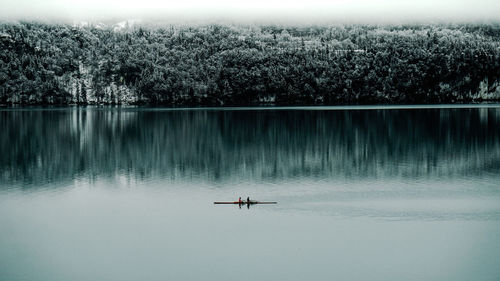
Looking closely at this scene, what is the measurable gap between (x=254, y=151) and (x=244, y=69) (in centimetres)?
10647

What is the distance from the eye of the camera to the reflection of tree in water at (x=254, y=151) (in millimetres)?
33625

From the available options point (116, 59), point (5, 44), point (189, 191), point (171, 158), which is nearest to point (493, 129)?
point (171, 158)

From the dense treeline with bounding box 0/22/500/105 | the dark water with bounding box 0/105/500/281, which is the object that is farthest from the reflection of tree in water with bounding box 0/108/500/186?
the dense treeline with bounding box 0/22/500/105

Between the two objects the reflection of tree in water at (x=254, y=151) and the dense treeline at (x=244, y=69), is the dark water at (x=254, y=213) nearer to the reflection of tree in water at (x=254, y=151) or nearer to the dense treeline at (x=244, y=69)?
the reflection of tree in water at (x=254, y=151)

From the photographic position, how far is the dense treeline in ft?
465

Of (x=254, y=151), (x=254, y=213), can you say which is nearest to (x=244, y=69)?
(x=254, y=151)

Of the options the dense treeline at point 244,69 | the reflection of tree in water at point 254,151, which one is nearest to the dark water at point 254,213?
the reflection of tree in water at point 254,151

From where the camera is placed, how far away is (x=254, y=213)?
22.7 metres

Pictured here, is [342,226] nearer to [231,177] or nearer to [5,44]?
[231,177]

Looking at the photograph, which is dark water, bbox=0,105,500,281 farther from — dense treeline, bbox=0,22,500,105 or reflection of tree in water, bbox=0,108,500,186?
dense treeline, bbox=0,22,500,105

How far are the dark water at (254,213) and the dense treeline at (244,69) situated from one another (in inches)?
3832

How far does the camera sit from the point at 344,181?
29.8m

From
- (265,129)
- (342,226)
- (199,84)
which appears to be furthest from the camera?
(199,84)

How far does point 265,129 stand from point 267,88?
8252cm
